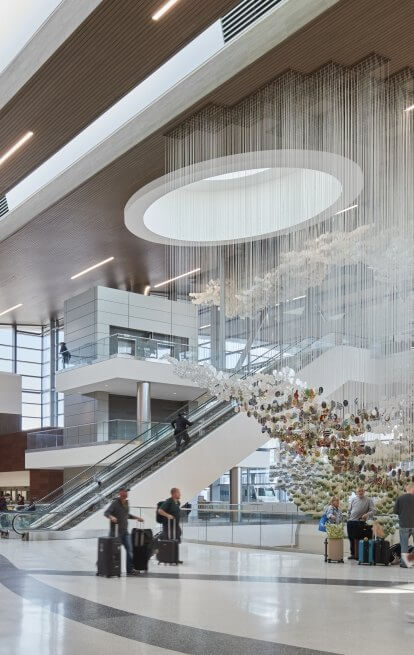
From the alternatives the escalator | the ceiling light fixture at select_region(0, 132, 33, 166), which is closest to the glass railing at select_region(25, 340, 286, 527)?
the escalator

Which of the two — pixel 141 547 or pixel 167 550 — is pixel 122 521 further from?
pixel 167 550

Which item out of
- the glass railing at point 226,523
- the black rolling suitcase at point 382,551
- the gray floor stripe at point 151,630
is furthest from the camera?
the glass railing at point 226,523

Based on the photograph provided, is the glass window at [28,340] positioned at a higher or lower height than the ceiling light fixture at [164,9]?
lower

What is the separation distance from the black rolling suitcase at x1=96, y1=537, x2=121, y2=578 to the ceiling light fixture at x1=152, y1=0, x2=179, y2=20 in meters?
8.44

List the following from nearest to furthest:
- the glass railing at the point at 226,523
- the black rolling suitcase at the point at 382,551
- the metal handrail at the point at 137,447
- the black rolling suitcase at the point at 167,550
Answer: the black rolling suitcase at the point at 382,551, the black rolling suitcase at the point at 167,550, the glass railing at the point at 226,523, the metal handrail at the point at 137,447

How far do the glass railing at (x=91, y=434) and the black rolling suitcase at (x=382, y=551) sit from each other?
478 inches

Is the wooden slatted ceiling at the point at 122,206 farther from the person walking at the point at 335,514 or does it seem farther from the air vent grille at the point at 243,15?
the person walking at the point at 335,514

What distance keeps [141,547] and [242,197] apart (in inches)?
385

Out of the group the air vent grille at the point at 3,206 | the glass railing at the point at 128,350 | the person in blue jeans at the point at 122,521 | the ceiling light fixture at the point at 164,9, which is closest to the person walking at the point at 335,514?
the person in blue jeans at the point at 122,521

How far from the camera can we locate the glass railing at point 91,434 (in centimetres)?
2825

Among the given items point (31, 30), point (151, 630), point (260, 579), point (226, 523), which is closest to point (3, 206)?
point (31, 30)

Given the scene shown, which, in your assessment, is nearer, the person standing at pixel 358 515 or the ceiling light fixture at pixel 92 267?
the person standing at pixel 358 515

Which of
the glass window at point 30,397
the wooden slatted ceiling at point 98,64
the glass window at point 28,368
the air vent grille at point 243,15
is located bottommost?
the glass window at point 30,397

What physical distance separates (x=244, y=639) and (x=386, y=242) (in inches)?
379
